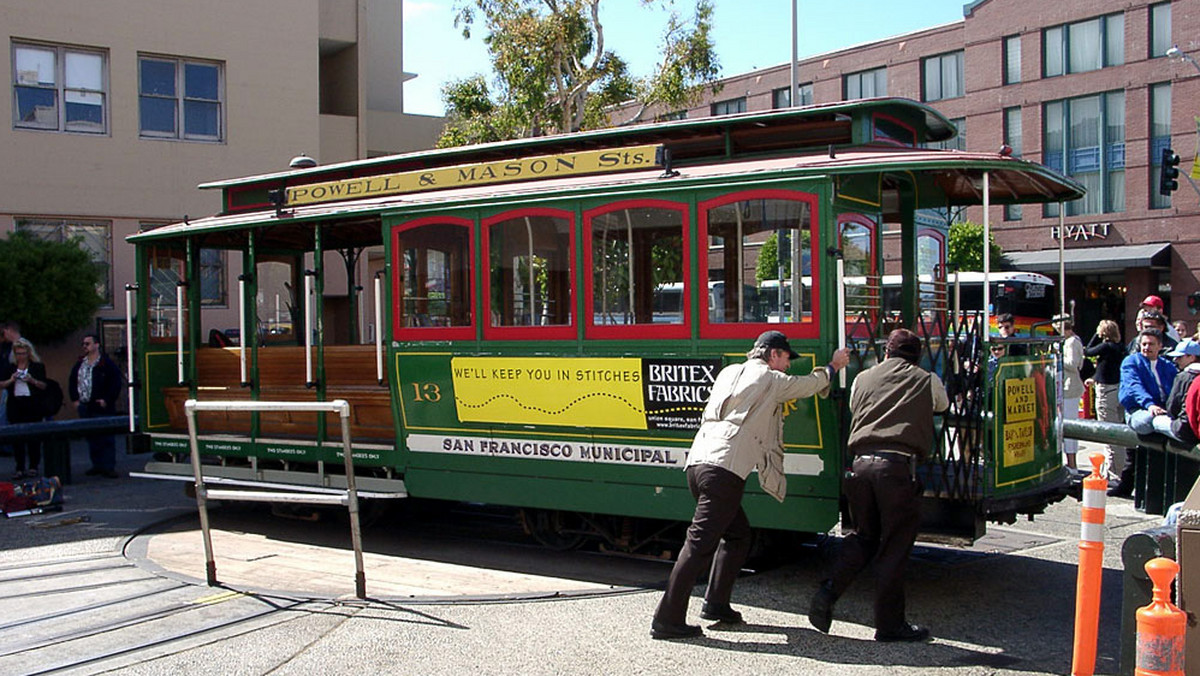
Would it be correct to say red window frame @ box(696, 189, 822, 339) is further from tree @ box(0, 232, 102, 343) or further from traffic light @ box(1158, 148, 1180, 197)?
traffic light @ box(1158, 148, 1180, 197)

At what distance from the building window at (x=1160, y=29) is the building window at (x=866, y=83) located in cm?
987

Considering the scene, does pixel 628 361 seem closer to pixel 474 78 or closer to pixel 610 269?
pixel 610 269

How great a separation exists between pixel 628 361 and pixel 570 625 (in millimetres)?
2023

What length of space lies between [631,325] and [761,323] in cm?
101

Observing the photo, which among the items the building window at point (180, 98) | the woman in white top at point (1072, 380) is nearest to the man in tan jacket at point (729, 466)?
the woman in white top at point (1072, 380)

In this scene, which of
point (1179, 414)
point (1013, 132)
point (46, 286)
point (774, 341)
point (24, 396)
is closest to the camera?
point (774, 341)

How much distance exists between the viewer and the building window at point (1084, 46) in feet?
110

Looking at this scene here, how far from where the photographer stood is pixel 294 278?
11938 mm

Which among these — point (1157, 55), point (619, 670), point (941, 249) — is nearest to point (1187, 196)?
point (1157, 55)

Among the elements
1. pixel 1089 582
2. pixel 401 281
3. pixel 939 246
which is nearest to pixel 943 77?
pixel 939 246

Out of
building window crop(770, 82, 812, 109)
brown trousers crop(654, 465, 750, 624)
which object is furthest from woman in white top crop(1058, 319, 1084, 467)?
building window crop(770, 82, 812, 109)

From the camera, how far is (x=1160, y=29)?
107 feet

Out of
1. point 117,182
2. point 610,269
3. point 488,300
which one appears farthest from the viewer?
point 117,182

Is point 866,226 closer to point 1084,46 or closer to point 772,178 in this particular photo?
point 772,178
